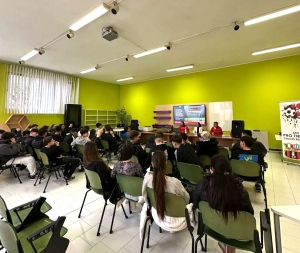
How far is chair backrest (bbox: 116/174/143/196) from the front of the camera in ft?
6.37

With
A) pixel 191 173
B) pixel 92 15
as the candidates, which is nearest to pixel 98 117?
pixel 92 15

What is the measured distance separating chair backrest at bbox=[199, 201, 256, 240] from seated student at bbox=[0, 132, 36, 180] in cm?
416

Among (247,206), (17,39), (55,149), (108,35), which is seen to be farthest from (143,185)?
(17,39)

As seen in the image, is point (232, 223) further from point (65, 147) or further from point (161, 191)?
point (65, 147)

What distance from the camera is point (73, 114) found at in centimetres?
857

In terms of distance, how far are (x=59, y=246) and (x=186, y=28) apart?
483 cm

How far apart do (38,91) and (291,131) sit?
10.0m

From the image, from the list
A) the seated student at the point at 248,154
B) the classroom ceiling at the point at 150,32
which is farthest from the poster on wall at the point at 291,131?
the seated student at the point at 248,154

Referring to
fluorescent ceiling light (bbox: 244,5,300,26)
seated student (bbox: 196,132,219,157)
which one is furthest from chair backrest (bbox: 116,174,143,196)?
fluorescent ceiling light (bbox: 244,5,300,26)

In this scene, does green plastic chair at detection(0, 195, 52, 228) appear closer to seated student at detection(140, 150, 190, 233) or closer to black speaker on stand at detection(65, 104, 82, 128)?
seated student at detection(140, 150, 190, 233)

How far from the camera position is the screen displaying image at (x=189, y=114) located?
324 inches

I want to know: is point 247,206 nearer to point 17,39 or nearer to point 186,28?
point 186,28

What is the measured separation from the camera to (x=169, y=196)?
1.59 meters

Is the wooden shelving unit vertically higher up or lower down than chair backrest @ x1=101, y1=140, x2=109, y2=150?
higher up
